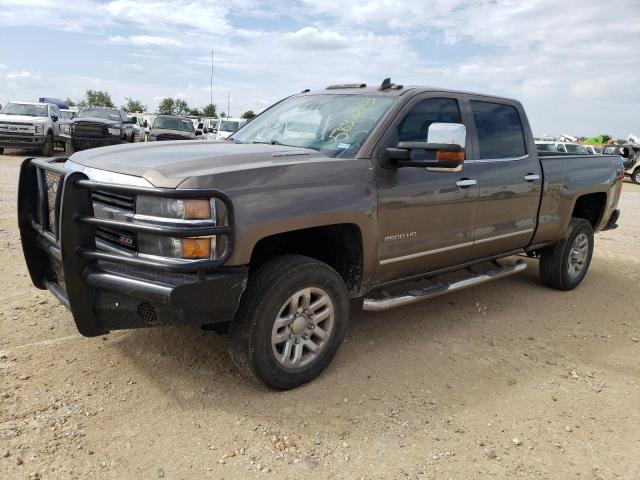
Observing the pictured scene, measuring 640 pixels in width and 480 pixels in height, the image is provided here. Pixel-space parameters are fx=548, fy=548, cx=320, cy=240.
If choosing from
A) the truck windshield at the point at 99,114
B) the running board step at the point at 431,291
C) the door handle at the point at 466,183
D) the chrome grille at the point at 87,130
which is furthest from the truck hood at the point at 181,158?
the truck windshield at the point at 99,114

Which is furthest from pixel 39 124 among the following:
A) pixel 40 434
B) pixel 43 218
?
pixel 40 434

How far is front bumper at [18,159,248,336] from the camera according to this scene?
2744mm

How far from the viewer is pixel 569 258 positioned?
5785 mm

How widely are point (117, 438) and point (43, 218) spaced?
1.53 meters

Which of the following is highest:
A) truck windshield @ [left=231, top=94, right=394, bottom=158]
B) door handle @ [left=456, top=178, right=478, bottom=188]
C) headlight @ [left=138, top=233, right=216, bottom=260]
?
truck windshield @ [left=231, top=94, right=394, bottom=158]

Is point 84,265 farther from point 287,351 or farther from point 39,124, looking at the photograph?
point 39,124

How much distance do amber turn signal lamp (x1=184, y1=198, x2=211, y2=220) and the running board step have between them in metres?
1.40

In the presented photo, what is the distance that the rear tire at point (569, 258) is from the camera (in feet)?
18.7

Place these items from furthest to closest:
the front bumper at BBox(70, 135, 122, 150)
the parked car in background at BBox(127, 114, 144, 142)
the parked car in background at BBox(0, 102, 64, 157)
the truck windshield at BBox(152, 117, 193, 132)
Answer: the parked car in background at BBox(127, 114, 144, 142) → the truck windshield at BBox(152, 117, 193, 132) → the parked car in background at BBox(0, 102, 64, 157) → the front bumper at BBox(70, 135, 122, 150)

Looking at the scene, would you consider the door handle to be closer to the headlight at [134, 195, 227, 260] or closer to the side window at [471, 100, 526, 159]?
the side window at [471, 100, 526, 159]

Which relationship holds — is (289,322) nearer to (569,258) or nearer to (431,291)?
(431,291)

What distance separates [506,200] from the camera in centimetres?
465

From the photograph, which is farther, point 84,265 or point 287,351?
point 287,351

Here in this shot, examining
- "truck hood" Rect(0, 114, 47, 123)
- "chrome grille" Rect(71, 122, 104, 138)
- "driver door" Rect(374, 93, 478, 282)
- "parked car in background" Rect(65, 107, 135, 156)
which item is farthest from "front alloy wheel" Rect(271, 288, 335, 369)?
"truck hood" Rect(0, 114, 47, 123)
